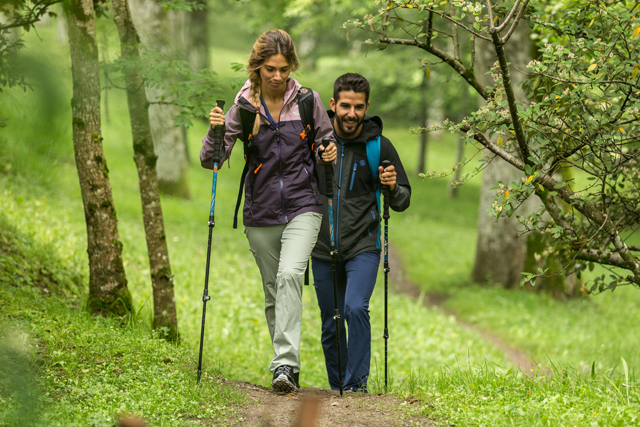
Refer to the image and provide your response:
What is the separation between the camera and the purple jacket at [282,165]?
436 centimetres

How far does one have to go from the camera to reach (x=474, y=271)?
499 inches

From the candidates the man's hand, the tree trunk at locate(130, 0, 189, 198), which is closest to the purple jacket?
the man's hand

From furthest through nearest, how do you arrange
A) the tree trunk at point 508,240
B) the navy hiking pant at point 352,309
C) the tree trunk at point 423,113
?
the tree trunk at point 423,113 < the tree trunk at point 508,240 < the navy hiking pant at point 352,309

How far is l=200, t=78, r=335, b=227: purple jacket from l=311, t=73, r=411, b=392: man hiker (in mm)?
297

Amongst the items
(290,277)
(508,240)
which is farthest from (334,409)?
(508,240)

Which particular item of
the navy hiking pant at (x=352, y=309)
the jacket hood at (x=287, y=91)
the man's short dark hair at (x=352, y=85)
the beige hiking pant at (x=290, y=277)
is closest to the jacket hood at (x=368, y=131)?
the man's short dark hair at (x=352, y=85)

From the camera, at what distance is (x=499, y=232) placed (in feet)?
39.9

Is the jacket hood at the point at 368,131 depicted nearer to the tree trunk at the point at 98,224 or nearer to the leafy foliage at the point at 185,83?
the leafy foliage at the point at 185,83

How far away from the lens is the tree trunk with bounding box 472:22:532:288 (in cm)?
1167

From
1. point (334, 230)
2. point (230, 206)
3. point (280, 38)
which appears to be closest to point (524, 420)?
point (334, 230)

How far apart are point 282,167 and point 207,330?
3598 mm

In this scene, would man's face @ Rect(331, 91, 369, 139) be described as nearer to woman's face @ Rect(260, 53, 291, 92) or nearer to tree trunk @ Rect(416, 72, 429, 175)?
woman's face @ Rect(260, 53, 291, 92)

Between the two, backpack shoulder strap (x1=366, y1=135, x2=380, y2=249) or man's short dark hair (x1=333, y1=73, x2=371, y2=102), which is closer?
man's short dark hair (x1=333, y1=73, x2=371, y2=102)

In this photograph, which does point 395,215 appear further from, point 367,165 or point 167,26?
point 367,165
